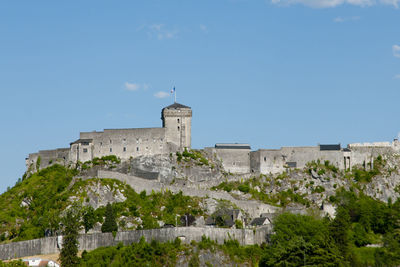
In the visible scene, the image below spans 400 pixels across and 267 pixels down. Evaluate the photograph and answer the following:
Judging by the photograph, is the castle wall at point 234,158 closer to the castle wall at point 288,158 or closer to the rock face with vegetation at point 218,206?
the castle wall at point 288,158

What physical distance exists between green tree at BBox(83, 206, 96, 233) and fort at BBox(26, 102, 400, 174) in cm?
1868

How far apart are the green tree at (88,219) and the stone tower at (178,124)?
23.4 meters

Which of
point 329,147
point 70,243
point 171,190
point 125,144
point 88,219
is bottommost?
point 70,243

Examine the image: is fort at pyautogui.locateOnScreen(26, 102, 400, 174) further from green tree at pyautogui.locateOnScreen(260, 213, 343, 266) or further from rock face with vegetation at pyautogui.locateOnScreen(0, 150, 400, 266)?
green tree at pyautogui.locateOnScreen(260, 213, 343, 266)

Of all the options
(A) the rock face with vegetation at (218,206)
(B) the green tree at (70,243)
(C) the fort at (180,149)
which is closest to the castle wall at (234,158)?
(C) the fort at (180,149)

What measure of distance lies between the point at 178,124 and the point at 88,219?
89.5ft

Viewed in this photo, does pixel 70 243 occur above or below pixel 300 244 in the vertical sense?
above

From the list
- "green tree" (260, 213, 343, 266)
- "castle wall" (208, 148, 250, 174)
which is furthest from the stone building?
"green tree" (260, 213, 343, 266)

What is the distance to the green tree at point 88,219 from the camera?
95.5 m

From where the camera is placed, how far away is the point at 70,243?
88.1m

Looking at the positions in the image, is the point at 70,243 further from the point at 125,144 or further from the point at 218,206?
the point at 125,144

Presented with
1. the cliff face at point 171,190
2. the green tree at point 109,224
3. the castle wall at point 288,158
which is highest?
the castle wall at point 288,158

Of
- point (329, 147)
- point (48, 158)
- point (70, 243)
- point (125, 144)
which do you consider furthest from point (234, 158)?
point (70, 243)

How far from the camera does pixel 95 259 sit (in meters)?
87.5
